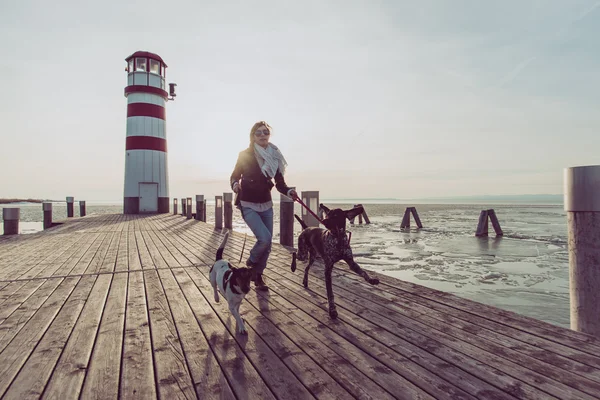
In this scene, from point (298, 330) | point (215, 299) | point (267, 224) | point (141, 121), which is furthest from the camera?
point (141, 121)

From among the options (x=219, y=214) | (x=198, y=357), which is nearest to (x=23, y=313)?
(x=198, y=357)

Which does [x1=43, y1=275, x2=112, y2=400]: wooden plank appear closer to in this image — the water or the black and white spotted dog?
the black and white spotted dog

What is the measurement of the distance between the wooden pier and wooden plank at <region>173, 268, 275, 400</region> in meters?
0.01

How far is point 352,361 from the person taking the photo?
2580 millimetres

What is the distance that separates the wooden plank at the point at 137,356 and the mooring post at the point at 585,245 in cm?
383

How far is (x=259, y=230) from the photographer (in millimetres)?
4457

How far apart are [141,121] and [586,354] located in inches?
973

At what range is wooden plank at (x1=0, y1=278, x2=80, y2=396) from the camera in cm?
245

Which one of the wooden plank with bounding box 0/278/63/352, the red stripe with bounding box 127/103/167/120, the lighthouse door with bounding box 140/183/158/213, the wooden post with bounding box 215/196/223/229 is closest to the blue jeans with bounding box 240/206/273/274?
the wooden plank with bounding box 0/278/63/352

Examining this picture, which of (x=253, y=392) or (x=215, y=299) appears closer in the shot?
(x=253, y=392)

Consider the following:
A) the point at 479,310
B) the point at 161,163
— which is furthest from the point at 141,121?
the point at 479,310

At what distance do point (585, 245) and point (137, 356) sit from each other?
4166mm

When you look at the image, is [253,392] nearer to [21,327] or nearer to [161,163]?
[21,327]

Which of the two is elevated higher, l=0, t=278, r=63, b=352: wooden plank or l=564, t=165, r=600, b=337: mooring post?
l=564, t=165, r=600, b=337: mooring post
